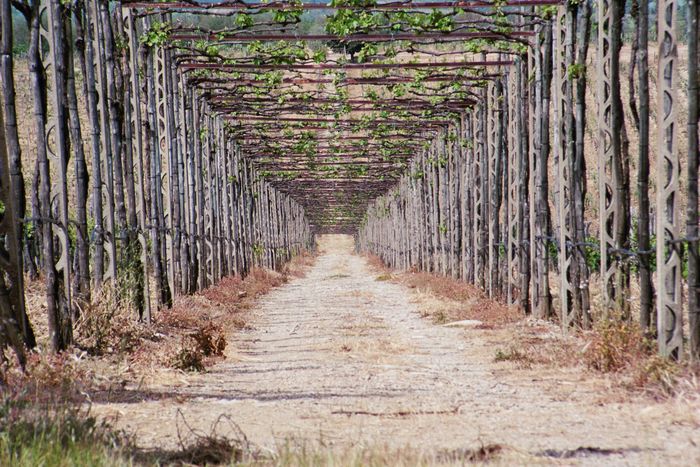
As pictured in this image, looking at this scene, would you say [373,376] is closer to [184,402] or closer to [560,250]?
[184,402]

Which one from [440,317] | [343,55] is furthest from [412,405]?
[343,55]

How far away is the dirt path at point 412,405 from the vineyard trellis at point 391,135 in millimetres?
1393

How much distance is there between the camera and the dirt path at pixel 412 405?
5.87 metres

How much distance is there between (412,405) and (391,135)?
70.5 ft

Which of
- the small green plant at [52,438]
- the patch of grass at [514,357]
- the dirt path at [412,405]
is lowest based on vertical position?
the patch of grass at [514,357]

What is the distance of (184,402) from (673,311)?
441 centimetres

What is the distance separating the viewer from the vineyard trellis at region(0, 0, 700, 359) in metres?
8.66

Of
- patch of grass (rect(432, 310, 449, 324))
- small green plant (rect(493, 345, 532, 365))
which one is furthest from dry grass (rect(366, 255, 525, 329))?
small green plant (rect(493, 345, 532, 365))

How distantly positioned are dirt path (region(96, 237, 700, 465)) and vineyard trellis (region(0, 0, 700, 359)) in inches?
54.8

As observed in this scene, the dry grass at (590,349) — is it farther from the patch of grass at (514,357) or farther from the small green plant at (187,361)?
the small green plant at (187,361)

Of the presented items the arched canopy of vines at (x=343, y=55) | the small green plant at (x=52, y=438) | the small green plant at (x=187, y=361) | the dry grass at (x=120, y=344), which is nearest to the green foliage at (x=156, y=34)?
the arched canopy of vines at (x=343, y=55)

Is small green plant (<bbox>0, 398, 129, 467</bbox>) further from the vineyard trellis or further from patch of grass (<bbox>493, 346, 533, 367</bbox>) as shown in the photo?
patch of grass (<bbox>493, 346, 533, 367</bbox>)

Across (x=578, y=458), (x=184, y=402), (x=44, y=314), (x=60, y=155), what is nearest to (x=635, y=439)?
(x=578, y=458)

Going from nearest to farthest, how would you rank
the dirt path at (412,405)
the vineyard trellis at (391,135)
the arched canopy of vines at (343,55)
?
1. the dirt path at (412,405)
2. the vineyard trellis at (391,135)
3. the arched canopy of vines at (343,55)
